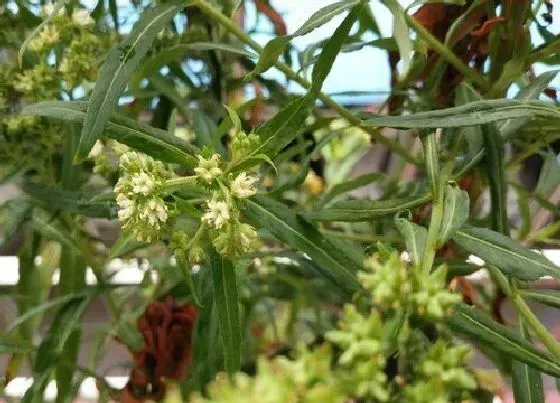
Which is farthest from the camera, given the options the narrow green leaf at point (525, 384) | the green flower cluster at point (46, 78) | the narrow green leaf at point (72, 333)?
the narrow green leaf at point (72, 333)

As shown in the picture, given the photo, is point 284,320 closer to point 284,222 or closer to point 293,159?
point 293,159

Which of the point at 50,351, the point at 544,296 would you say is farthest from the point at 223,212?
the point at 50,351

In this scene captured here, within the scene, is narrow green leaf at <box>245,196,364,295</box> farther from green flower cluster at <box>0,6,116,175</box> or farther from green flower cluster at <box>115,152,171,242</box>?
green flower cluster at <box>0,6,116,175</box>

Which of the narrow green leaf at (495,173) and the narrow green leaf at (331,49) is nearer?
the narrow green leaf at (331,49)

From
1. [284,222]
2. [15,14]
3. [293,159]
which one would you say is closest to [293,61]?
[293,159]

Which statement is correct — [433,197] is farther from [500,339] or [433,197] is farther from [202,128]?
[202,128]

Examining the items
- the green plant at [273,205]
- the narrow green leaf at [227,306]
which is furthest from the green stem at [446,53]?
the narrow green leaf at [227,306]

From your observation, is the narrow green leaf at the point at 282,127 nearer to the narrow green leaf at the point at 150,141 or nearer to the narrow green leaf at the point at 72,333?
the narrow green leaf at the point at 150,141
